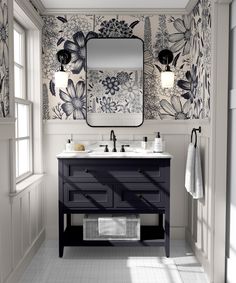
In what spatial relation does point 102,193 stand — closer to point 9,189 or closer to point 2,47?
point 9,189

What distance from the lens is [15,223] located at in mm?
3025

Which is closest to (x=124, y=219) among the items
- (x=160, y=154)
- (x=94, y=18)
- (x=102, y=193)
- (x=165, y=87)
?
(x=102, y=193)

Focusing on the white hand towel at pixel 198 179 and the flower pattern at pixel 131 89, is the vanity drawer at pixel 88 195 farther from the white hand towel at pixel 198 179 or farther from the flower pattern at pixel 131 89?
the flower pattern at pixel 131 89

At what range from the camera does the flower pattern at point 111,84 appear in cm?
413

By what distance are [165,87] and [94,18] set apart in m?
1.06

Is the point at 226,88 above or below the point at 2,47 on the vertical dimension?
below

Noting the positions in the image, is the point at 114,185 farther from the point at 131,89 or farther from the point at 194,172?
the point at 131,89

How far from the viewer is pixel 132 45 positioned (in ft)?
13.4

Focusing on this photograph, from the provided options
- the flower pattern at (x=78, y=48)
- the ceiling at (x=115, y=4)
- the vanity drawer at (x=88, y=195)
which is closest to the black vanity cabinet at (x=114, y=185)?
the vanity drawer at (x=88, y=195)

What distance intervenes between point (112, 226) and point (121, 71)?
5.31ft

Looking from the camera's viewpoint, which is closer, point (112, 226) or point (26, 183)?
point (26, 183)

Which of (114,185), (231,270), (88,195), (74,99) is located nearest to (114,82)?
(74,99)

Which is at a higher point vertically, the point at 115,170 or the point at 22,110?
the point at 22,110

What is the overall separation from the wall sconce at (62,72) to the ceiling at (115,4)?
0.46m
